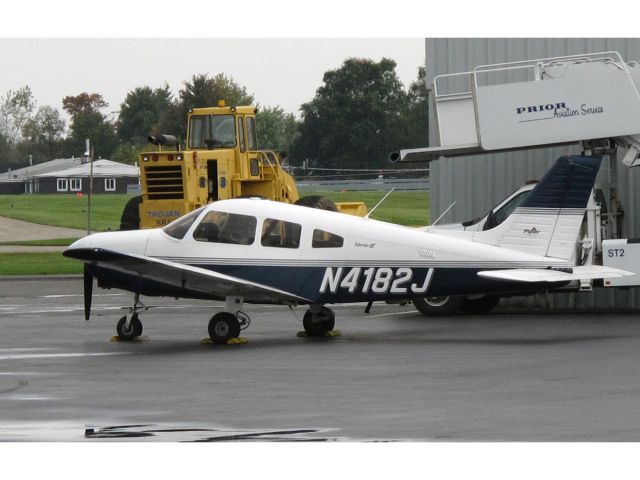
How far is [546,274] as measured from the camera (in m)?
19.2

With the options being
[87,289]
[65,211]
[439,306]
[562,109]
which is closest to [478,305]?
[439,306]

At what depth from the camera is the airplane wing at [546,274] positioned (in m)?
18.9

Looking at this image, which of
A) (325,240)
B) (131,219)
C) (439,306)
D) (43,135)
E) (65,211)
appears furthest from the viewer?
(43,135)

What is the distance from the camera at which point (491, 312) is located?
83.9ft

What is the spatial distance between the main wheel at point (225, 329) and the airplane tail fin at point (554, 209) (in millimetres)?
3817

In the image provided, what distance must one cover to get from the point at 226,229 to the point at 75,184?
12833cm

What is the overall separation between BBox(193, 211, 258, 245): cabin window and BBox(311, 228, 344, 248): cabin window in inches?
34.3

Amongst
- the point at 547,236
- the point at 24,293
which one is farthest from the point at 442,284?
the point at 24,293

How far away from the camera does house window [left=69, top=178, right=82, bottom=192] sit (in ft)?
477

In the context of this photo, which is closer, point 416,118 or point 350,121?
point 350,121

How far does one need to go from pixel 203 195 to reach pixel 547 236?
38.0 feet

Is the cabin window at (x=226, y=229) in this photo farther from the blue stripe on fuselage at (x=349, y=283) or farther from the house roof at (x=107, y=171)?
the house roof at (x=107, y=171)

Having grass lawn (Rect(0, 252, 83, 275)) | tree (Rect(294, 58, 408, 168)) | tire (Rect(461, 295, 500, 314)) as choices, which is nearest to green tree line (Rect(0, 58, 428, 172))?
tree (Rect(294, 58, 408, 168))

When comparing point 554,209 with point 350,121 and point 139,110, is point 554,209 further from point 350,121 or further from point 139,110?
point 139,110
